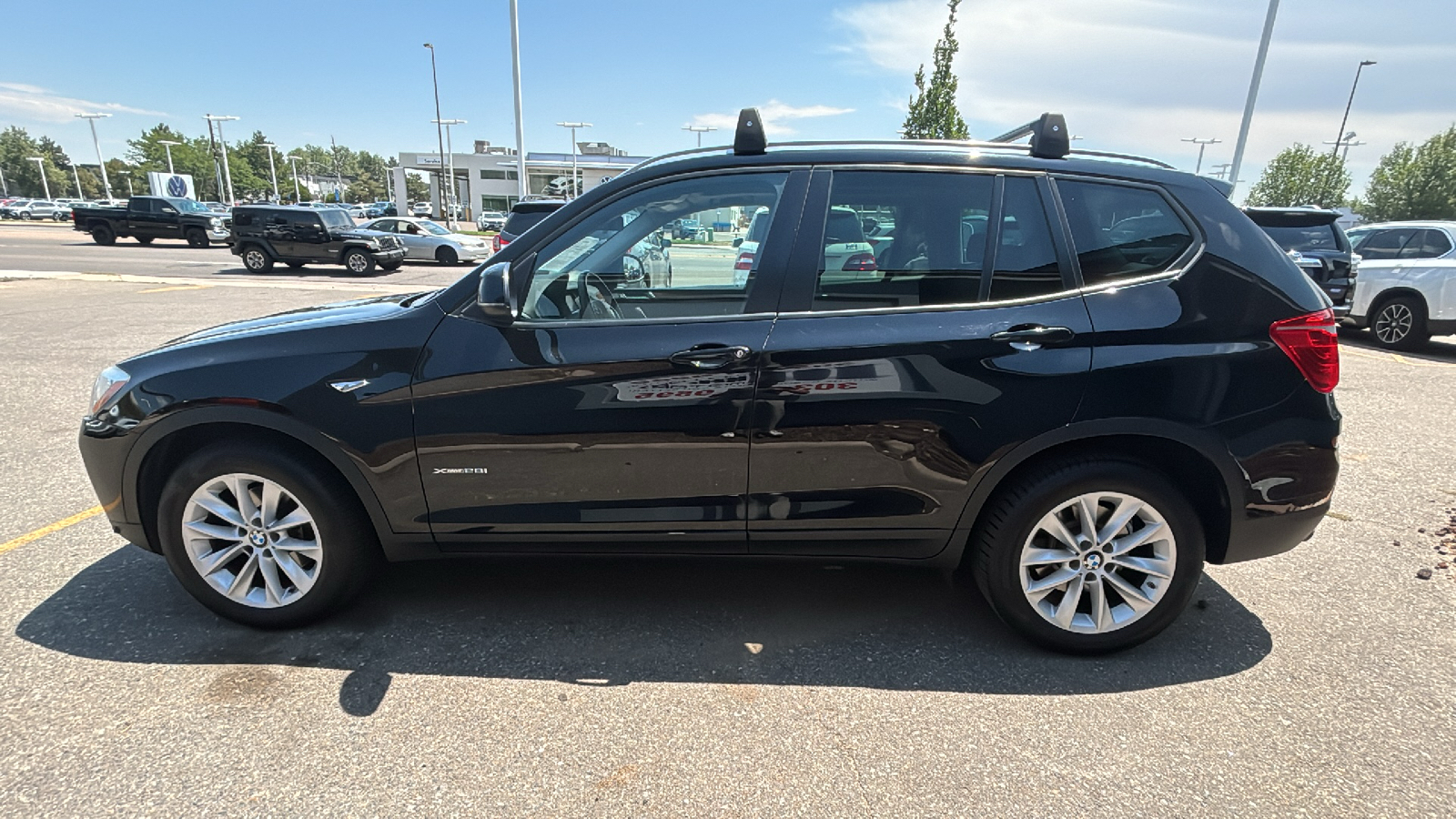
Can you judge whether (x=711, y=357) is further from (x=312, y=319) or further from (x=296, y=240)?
(x=296, y=240)

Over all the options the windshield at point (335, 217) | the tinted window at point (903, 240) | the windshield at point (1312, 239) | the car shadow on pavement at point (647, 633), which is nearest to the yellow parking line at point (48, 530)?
the car shadow on pavement at point (647, 633)

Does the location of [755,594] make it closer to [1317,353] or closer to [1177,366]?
[1177,366]

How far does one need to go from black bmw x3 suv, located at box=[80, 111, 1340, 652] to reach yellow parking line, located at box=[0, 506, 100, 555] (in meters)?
1.25

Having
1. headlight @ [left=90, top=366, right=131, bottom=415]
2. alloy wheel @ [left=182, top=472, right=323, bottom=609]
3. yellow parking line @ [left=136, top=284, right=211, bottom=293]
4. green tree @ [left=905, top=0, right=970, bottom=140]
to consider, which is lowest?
yellow parking line @ [left=136, top=284, right=211, bottom=293]

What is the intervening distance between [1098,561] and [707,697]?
59.3 inches

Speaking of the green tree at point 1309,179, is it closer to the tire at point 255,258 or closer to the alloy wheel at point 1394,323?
the alloy wheel at point 1394,323

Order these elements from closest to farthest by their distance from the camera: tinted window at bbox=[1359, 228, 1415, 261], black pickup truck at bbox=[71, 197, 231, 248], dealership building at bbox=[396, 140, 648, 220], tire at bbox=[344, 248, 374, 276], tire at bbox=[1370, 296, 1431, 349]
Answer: tire at bbox=[1370, 296, 1431, 349], tinted window at bbox=[1359, 228, 1415, 261], tire at bbox=[344, 248, 374, 276], black pickup truck at bbox=[71, 197, 231, 248], dealership building at bbox=[396, 140, 648, 220]

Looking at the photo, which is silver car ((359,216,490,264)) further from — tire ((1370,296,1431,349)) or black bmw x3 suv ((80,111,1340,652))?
black bmw x3 suv ((80,111,1340,652))

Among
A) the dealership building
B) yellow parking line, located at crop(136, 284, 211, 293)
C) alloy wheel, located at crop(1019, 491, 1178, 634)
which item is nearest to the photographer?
alloy wheel, located at crop(1019, 491, 1178, 634)

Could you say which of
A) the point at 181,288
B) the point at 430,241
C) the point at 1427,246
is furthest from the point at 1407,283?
the point at 430,241

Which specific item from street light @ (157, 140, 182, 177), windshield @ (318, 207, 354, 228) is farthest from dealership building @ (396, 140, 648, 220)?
windshield @ (318, 207, 354, 228)

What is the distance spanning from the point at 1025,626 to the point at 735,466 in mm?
1260

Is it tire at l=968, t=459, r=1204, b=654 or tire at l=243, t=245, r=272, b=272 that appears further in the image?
tire at l=243, t=245, r=272, b=272

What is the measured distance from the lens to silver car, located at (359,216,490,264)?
23.2 m
